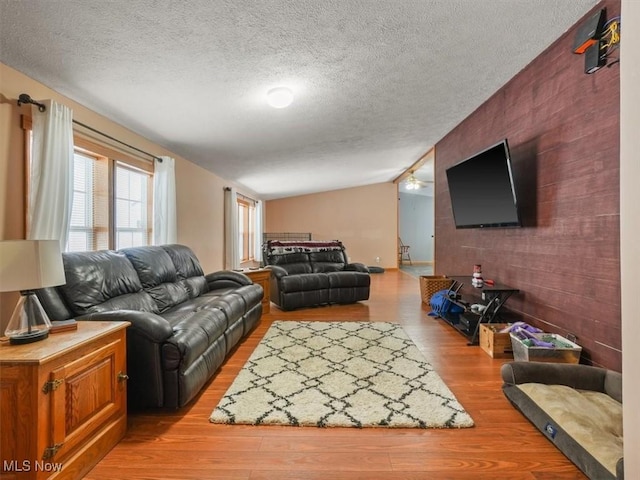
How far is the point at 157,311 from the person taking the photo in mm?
2674

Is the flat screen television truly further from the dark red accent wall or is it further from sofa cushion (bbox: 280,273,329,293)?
sofa cushion (bbox: 280,273,329,293)

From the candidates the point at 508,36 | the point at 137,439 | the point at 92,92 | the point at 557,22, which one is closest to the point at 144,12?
the point at 92,92

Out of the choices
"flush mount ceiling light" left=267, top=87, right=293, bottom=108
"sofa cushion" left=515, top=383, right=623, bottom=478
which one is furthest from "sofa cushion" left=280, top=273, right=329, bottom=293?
"sofa cushion" left=515, top=383, right=623, bottom=478

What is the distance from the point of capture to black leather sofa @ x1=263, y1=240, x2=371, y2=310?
4422 millimetres

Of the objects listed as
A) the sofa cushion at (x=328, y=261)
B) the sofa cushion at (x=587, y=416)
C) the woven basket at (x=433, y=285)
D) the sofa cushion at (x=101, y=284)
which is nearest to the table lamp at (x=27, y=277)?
the sofa cushion at (x=101, y=284)

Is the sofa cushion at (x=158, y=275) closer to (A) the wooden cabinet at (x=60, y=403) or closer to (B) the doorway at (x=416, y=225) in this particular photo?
(A) the wooden cabinet at (x=60, y=403)

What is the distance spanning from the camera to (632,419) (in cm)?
76

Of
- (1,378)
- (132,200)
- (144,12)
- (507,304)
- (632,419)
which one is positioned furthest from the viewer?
(132,200)

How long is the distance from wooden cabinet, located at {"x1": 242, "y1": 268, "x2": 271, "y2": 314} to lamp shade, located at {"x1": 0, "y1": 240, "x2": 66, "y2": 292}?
8.72 ft

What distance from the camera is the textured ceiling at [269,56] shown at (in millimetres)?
1723

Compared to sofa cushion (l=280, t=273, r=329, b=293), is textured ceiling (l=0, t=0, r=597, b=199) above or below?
above

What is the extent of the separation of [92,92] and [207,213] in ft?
9.91

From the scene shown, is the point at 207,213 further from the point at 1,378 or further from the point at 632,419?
the point at 632,419

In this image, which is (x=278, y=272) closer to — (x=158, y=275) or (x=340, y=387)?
(x=158, y=275)
